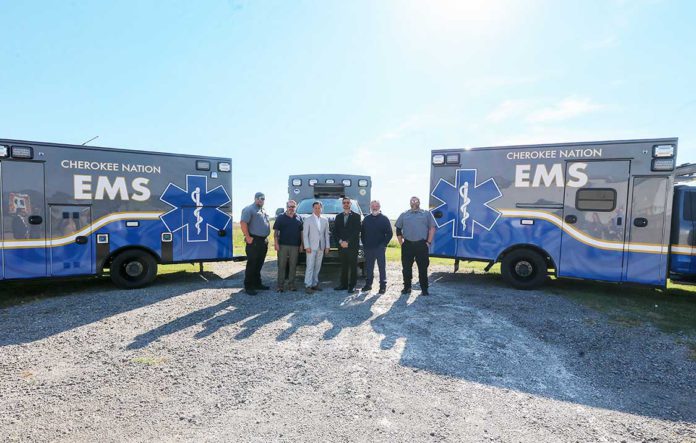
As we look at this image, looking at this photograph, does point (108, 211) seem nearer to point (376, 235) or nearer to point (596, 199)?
point (376, 235)

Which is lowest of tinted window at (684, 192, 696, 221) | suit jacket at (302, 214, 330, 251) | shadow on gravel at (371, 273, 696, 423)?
shadow on gravel at (371, 273, 696, 423)

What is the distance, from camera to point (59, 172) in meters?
6.81

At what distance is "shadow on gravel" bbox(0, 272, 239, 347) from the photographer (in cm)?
515

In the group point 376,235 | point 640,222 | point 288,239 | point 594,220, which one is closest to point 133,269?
point 288,239

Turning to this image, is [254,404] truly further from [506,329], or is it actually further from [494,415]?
[506,329]

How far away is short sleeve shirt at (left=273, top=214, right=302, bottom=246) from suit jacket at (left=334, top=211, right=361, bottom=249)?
830mm

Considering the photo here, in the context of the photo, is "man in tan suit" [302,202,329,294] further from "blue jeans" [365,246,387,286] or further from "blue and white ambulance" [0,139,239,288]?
"blue and white ambulance" [0,139,239,288]

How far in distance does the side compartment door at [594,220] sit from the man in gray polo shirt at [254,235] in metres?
6.04

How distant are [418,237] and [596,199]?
3.49 meters

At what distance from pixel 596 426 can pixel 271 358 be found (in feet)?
10.5

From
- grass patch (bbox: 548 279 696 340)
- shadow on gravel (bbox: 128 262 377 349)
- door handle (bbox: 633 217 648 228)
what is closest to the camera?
shadow on gravel (bbox: 128 262 377 349)

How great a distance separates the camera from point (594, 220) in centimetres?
703

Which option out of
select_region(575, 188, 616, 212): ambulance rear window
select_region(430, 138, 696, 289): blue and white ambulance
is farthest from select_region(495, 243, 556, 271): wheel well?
select_region(575, 188, 616, 212): ambulance rear window

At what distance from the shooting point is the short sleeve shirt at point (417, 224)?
713 cm
